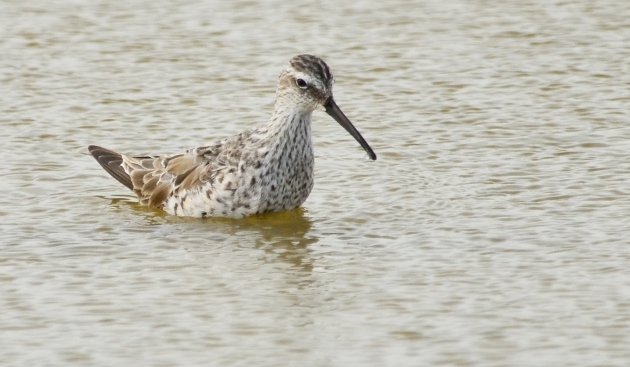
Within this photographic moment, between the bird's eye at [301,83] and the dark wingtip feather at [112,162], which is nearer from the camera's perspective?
the bird's eye at [301,83]

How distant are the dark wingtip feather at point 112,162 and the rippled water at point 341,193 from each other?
0.70 feet

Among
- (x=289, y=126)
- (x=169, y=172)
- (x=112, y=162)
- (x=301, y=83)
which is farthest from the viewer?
(x=112, y=162)

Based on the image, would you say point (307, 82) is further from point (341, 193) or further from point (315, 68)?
point (341, 193)

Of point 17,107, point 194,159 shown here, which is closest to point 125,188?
point 194,159

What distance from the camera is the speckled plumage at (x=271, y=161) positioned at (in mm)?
12453

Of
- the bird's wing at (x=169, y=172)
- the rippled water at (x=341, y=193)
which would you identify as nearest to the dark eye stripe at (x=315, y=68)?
the bird's wing at (x=169, y=172)

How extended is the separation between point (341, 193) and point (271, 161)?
1.05 m

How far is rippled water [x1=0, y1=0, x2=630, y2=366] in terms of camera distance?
31.1ft

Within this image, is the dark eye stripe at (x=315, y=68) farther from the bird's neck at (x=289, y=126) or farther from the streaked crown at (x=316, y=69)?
the bird's neck at (x=289, y=126)

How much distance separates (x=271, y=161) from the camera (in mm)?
12484

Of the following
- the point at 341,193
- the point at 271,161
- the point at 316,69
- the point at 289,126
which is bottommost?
the point at 341,193

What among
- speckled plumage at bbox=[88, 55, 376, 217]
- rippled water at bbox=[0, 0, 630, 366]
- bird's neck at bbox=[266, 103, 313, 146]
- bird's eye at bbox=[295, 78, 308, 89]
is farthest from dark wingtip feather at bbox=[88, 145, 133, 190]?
bird's eye at bbox=[295, 78, 308, 89]

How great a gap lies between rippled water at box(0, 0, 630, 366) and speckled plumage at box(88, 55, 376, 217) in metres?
0.20

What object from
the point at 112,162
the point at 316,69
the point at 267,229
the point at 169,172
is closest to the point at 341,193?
the point at 267,229
